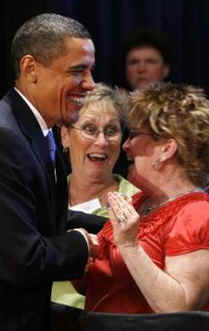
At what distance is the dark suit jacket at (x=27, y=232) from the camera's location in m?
1.96

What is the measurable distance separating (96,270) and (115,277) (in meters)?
0.07

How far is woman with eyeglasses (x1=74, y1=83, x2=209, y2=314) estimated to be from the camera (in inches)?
81.7

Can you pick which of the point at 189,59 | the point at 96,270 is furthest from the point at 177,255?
the point at 189,59

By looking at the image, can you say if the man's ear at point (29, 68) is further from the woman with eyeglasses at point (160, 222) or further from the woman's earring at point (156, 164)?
the woman's earring at point (156, 164)

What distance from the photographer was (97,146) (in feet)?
10.7

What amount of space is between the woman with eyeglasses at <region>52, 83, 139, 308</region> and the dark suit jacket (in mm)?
1020

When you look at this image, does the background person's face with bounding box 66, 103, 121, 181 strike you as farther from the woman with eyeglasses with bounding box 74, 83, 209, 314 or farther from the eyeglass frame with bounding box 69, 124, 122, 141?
the woman with eyeglasses with bounding box 74, 83, 209, 314

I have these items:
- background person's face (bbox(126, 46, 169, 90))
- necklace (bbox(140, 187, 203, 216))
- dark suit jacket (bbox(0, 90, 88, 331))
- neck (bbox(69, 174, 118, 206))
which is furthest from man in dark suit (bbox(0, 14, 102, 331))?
background person's face (bbox(126, 46, 169, 90))

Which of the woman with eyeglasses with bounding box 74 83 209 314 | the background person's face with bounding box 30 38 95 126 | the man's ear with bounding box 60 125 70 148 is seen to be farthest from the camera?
the man's ear with bounding box 60 125 70 148

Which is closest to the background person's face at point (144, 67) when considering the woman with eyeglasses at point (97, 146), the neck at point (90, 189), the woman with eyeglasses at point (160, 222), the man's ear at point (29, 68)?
the woman with eyeglasses at point (97, 146)

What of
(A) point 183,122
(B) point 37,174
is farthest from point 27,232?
(A) point 183,122

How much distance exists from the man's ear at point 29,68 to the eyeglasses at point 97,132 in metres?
1.05

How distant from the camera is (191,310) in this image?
2.07 metres

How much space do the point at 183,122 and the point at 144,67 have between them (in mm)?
1660
